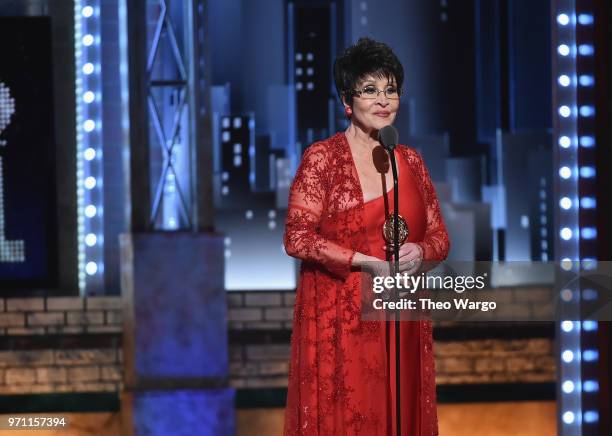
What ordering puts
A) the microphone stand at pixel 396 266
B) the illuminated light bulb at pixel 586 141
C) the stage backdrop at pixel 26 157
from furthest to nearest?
1. the stage backdrop at pixel 26 157
2. the illuminated light bulb at pixel 586 141
3. the microphone stand at pixel 396 266

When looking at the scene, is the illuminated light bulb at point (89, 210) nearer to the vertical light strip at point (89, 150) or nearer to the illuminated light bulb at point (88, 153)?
the vertical light strip at point (89, 150)

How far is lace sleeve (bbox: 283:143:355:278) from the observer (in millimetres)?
2193

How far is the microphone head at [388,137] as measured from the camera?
2092mm

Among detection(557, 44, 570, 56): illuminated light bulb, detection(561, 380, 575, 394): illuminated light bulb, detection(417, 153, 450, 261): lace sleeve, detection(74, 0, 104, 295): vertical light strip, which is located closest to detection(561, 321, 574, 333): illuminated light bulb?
detection(561, 380, 575, 394): illuminated light bulb

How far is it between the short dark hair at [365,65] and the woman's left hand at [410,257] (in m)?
0.37

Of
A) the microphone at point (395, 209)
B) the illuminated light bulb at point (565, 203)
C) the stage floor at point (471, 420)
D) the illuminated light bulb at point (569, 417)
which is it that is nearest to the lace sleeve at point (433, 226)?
the microphone at point (395, 209)

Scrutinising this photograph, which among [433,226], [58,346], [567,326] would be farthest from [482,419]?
[433,226]

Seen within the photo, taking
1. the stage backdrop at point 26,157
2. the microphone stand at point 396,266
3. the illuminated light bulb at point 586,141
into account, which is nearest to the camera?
the microphone stand at point 396,266

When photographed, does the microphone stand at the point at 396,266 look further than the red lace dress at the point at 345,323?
No

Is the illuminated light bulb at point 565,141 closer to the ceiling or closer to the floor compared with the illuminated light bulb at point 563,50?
closer to the floor

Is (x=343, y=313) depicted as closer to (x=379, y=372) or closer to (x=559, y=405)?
(x=379, y=372)

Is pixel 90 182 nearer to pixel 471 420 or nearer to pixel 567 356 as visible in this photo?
pixel 471 420

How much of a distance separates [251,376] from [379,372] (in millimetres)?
2454

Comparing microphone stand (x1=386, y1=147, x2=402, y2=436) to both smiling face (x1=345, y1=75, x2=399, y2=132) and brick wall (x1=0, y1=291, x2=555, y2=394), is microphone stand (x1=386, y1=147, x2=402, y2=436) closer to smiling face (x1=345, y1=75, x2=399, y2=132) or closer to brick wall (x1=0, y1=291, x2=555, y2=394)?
smiling face (x1=345, y1=75, x2=399, y2=132)
